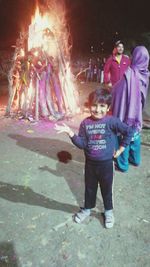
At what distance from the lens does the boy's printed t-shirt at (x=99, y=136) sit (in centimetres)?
362

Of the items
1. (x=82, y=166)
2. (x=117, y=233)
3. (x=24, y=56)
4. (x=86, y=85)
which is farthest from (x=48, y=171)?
(x=86, y=85)

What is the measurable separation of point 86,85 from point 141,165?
8.33 metres

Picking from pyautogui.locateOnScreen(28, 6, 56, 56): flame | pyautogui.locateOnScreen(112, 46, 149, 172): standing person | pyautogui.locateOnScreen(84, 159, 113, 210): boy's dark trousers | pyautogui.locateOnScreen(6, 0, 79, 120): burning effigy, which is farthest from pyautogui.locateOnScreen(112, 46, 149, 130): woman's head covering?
pyautogui.locateOnScreen(28, 6, 56, 56): flame

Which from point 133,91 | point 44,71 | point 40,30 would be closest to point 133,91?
point 133,91

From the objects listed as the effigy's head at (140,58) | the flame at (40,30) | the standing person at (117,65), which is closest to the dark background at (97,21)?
the flame at (40,30)

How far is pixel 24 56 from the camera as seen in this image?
839 cm

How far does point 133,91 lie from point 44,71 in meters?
3.91

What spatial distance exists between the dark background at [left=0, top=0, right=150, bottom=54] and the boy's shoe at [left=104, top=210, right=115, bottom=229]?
1653 cm

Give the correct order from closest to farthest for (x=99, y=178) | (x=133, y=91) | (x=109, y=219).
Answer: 1. (x=99, y=178)
2. (x=109, y=219)
3. (x=133, y=91)

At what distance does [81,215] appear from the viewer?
13.4 ft

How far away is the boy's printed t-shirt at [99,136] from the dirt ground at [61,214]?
3.29ft

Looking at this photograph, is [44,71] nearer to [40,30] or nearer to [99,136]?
[40,30]

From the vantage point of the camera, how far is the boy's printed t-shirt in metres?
3.62

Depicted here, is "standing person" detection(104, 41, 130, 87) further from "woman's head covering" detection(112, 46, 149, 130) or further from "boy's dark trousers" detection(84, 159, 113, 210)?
"boy's dark trousers" detection(84, 159, 113, 210)
